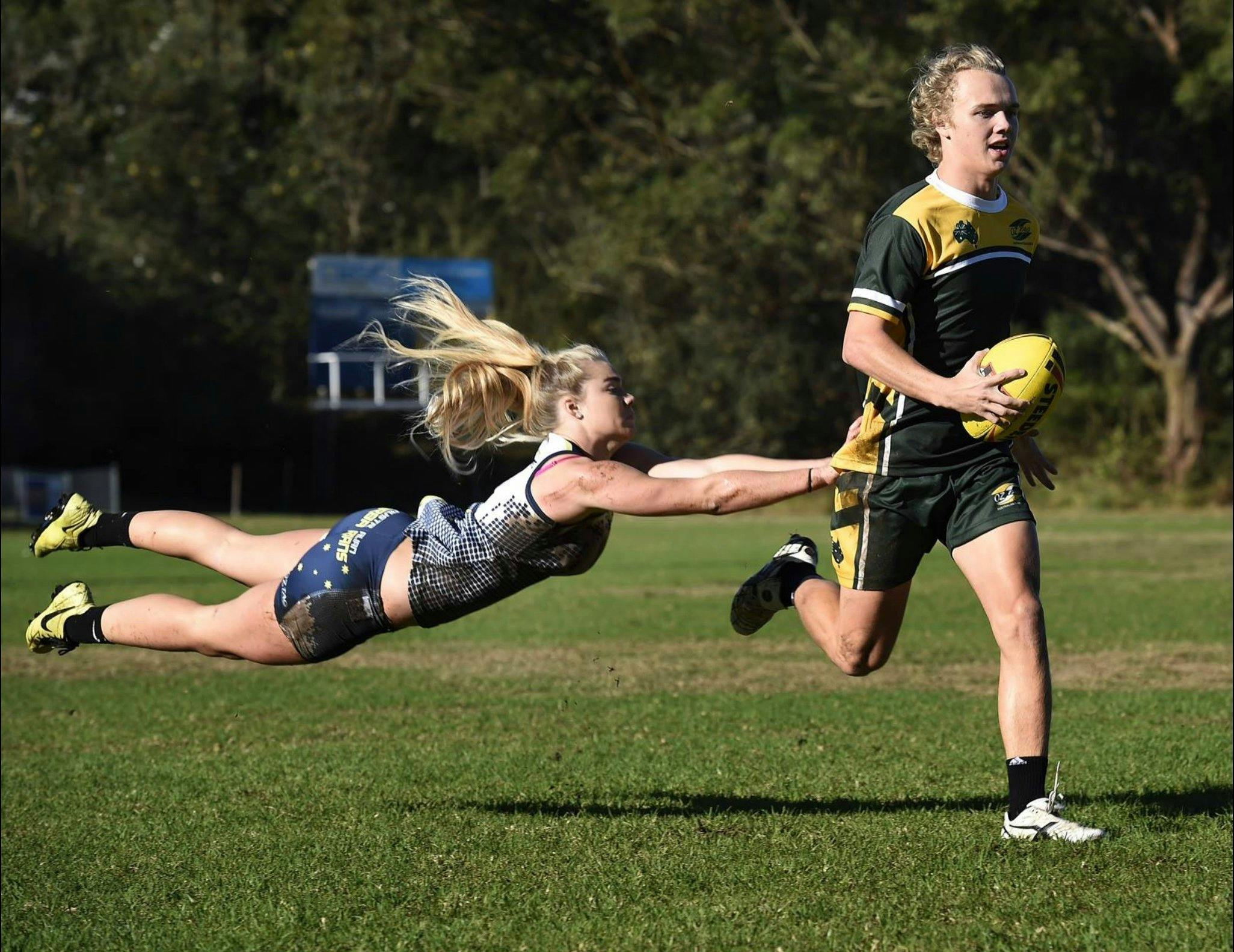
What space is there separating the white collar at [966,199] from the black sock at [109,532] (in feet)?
11.6

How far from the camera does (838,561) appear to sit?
6652 mm

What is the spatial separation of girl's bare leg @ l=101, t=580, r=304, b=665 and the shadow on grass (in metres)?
1.38

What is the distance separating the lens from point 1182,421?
39062 millimetres

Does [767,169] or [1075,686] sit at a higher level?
[767,169]

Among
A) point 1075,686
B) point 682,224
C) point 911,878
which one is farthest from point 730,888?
point 682,224

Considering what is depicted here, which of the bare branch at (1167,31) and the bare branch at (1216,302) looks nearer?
the bare branch at (1167,31)

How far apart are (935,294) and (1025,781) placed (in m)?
1.86

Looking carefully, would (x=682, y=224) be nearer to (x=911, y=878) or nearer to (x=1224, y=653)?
(x=1224, y=653)

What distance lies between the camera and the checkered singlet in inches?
241

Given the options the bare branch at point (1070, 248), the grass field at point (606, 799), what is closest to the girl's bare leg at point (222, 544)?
the grass field at point (606, 799)

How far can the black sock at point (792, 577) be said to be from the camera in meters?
7.02

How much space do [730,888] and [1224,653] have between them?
359 inches

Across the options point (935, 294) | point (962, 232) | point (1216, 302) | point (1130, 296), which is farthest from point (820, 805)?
point (1216, 302)

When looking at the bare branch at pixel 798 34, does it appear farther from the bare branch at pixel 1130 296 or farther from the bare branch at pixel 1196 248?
the bare branch at pixel 1196 248
